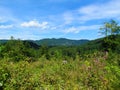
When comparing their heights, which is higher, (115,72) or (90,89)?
(115,72)

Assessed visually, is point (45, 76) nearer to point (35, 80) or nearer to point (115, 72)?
point (35, 80)

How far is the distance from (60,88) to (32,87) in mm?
842

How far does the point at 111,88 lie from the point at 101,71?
2051 millimetres

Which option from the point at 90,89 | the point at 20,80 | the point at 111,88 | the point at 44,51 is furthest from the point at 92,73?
the point at 44,51

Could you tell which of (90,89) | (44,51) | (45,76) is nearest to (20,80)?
(45,76)

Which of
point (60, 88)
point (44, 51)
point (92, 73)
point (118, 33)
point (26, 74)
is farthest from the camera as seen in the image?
point (44, 51)

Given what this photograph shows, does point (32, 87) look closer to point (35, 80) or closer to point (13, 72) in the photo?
point (35, 80)

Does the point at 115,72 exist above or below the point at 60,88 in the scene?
above

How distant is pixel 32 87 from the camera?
7.84 meters

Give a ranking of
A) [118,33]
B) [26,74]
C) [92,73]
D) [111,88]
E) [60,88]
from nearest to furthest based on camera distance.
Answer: [111,88] < [60,88] < [26,74] < [92,73] < [118,33]

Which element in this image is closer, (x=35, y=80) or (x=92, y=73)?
(x=35, y=80)

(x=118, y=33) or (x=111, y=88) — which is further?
(x=118, y=33)

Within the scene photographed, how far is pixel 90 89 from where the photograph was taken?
774 cm

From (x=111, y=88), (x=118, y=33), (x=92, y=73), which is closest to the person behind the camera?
(x=111, y=88)
